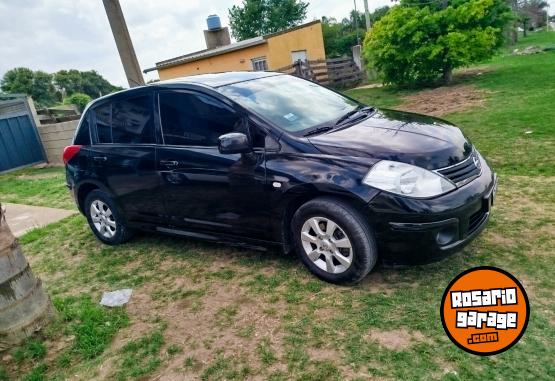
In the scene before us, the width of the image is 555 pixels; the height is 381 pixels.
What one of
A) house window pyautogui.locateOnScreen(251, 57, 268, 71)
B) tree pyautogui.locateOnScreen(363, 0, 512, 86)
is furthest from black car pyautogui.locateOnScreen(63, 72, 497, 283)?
house window pyautogui.locateOnScreen(251, 57, 268, 71)

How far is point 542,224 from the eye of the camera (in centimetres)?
355

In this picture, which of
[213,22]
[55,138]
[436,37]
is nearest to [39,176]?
[55,138]

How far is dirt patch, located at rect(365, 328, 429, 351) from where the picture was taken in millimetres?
2416

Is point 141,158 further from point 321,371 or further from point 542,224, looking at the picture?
point 542,224

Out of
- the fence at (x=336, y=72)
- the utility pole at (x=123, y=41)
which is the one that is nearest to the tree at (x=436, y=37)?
the fence at (x=336, y=72)

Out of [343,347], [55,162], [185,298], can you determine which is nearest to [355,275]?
[343,347]

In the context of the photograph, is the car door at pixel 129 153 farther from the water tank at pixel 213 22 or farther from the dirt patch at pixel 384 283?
the water tank at pixel 213 22

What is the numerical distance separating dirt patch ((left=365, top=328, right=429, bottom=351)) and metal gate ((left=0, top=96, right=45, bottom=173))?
45.2ft

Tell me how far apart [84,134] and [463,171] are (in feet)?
12.8

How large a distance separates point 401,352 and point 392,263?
727 millimetres

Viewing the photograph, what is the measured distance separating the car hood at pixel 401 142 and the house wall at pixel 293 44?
→ 55.6ft

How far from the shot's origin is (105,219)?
15.5 ft

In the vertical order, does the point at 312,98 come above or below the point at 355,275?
above

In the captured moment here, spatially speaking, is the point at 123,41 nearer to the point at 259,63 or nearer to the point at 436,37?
the point at 436,37
